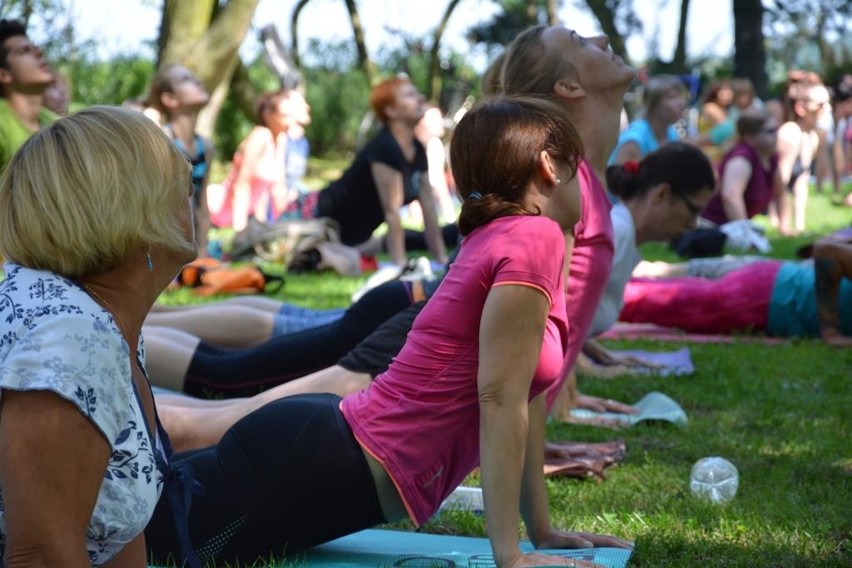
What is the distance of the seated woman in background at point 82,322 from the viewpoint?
173cm

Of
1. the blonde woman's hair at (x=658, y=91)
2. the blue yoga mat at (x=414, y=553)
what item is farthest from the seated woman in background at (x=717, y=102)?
the blue yoga mat at (x=414, y=553)

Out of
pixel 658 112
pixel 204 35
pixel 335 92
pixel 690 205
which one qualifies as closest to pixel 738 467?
pixel 690 205

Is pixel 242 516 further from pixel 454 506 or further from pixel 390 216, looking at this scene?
pixel 390 216

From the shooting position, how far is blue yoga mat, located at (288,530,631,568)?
2.98 metres

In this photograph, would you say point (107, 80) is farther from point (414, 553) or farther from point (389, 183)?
point (414, 553)

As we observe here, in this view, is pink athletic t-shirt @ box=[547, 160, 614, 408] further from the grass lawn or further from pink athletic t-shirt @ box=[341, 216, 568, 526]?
pink athletic t-shirt @ box=[341, 216, 568, 526]

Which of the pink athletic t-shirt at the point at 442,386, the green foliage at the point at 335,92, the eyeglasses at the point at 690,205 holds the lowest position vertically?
the green foliage at the point at 335,92

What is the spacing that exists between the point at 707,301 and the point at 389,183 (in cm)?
343

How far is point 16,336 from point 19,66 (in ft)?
19.8

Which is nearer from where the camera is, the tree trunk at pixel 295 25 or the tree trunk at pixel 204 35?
the tree trunk at pixel 204 35

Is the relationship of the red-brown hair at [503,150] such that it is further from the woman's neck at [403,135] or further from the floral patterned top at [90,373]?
the woman's neck at [403,135]

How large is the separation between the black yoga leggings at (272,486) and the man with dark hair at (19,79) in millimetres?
4947

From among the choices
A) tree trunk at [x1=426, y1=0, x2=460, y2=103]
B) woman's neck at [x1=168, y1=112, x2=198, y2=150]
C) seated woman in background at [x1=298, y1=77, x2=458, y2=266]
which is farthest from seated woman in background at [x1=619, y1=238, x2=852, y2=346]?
tree trunk at [x1=426, y1=0, x2=460, y2=103]

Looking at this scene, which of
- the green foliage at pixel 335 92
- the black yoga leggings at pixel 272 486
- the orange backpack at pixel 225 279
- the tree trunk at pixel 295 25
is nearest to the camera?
the black yoga leggings at pixel 272 486
